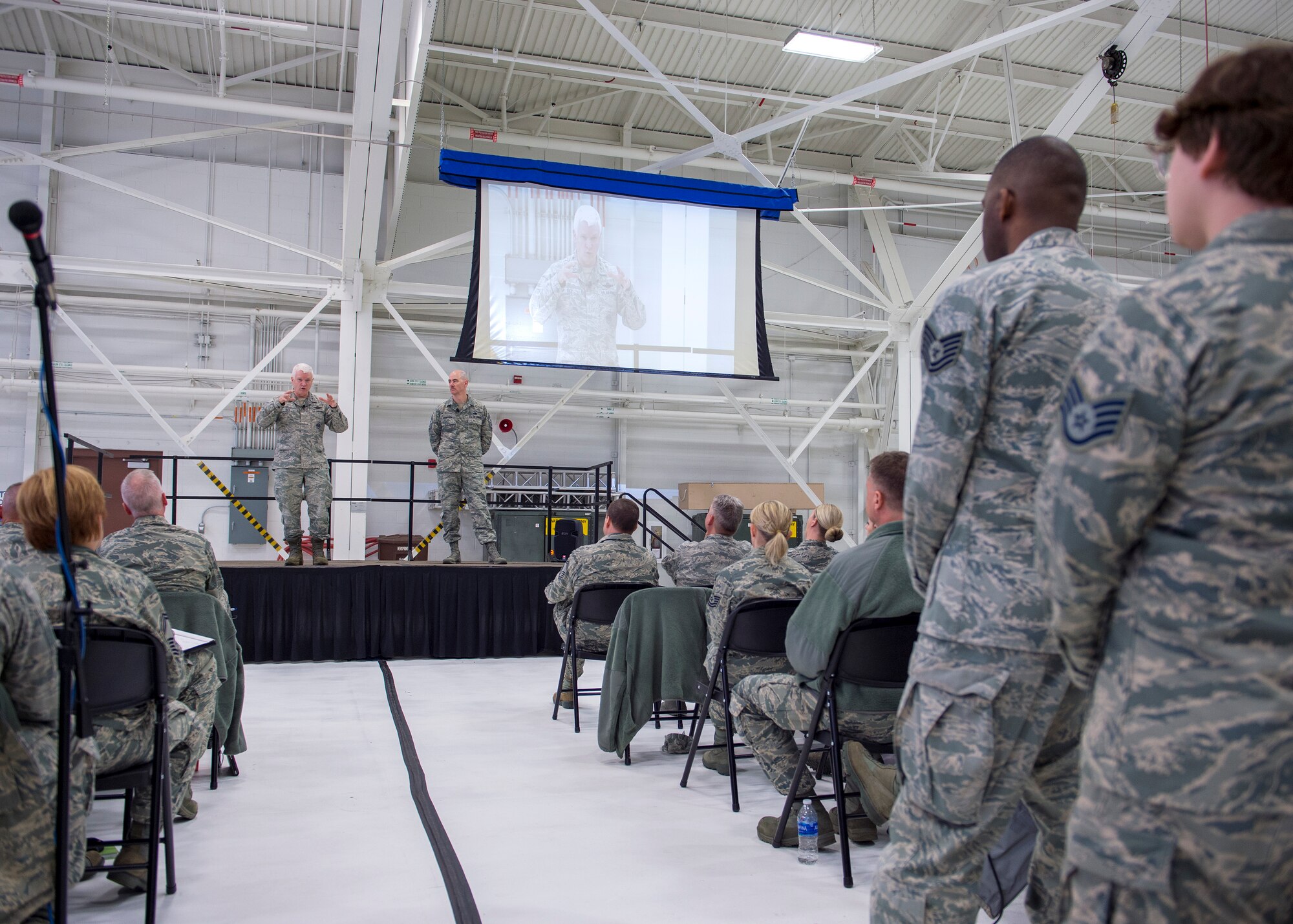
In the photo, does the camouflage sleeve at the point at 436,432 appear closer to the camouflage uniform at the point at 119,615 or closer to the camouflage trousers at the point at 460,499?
the camouflage trousers at the point at 460,499

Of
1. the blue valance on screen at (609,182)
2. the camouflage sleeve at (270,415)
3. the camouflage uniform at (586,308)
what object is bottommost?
the camouflage sleeve at (270,415)

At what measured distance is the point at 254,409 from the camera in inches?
445

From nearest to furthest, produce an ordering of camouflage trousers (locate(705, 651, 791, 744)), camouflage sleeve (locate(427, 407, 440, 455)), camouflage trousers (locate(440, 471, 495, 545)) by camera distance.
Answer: camouflage trousers (locate(705, 651, 791, 744)) → camouflage sleeve (locate(427, 407, 440, 455)) → camouflage trousers (locate(440, 471, 495, 545))

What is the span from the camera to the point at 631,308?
7.64 m

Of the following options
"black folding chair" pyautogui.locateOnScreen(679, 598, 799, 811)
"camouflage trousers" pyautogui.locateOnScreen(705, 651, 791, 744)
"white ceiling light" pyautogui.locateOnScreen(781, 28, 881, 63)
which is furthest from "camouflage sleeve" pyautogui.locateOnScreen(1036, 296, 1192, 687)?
"white ceiling light" pyautogui.locateOnScreen(781, 28, 881, 63)

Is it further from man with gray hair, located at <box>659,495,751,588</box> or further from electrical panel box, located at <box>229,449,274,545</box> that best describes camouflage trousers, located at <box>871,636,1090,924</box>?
electrical panel box, located at <box>229,449,274,545</box>

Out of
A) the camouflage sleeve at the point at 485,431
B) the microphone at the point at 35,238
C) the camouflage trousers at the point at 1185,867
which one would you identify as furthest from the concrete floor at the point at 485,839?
the camouflage sleeve at the point at 485,431

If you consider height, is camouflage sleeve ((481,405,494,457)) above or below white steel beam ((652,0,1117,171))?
below

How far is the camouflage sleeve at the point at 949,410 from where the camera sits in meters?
1.32

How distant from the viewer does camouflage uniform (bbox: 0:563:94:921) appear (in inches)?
59.3

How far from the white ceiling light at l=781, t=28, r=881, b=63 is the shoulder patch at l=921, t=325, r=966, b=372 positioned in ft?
25.4

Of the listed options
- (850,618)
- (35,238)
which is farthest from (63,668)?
(850,618)

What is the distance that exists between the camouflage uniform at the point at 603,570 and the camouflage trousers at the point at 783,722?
1571 mm

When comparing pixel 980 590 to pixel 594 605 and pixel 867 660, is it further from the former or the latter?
pixel 594 605
